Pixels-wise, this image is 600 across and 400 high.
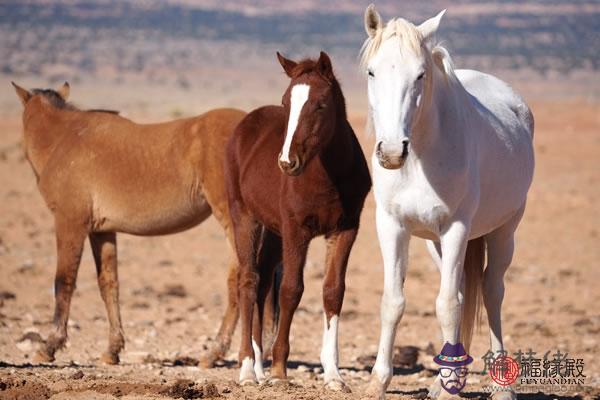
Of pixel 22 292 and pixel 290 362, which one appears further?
pixel 22 292

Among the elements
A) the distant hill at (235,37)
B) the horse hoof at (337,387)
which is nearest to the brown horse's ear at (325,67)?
the horse hoof at (337,387)

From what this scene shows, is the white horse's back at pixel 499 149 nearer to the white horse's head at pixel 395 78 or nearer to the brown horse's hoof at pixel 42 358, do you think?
the white horse's head at pixel 395 78

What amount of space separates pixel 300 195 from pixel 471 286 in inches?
57.2

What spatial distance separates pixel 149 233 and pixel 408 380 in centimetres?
254

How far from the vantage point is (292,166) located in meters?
6.36

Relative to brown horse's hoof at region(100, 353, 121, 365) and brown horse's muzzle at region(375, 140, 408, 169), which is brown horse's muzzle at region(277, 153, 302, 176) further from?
brown horse's hoof at region(100, 353, 121, 365)

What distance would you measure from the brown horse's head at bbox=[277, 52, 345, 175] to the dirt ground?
56.7 inches

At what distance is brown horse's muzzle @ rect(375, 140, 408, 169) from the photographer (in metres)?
5.51

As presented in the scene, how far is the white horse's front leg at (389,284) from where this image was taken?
6184 mm

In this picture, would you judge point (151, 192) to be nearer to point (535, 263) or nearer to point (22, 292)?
point (22, 292)

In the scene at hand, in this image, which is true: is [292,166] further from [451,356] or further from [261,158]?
[451,356]

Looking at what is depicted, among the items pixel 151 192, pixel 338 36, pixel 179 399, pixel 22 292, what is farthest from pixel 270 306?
pixel 338 36

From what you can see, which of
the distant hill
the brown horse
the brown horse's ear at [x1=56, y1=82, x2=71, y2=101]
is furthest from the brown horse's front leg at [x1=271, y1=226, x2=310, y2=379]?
the distant hill

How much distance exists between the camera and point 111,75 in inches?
2906
